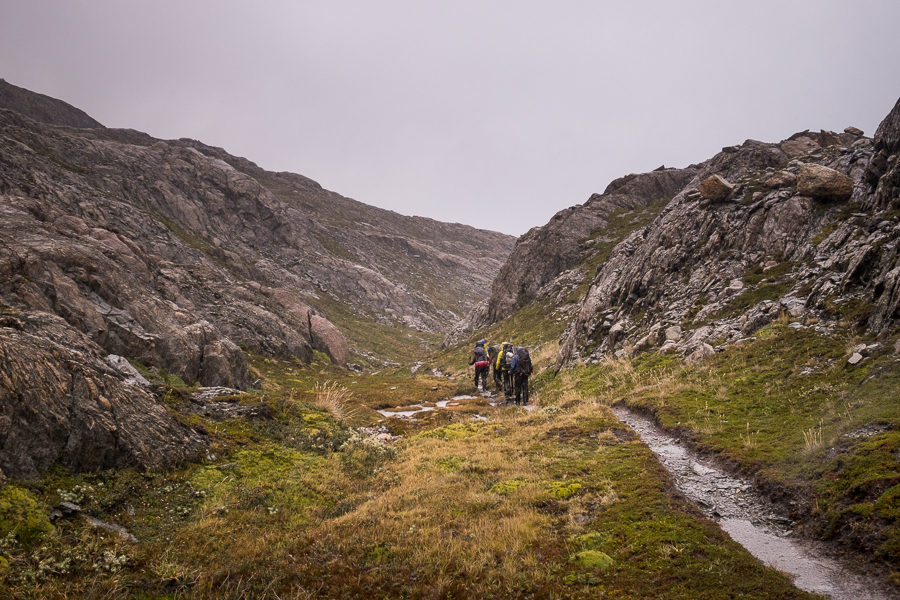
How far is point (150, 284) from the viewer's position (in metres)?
27.9

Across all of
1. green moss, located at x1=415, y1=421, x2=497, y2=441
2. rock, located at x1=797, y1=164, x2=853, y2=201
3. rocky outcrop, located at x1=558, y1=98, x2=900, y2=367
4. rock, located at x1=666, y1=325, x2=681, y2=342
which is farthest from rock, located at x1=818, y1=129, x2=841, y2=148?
green moss, located at x1=415, y1=421, x2=497, y2=441

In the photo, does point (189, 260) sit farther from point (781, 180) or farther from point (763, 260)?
point (781, 180)

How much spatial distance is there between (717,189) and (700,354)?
16593mm

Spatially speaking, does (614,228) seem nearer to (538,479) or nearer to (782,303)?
(782,303)

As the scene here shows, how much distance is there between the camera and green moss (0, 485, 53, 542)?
19.2 ft

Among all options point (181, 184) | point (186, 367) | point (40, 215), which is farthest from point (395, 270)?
point (186, 367)

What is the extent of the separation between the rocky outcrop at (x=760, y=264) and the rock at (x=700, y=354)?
63 mm

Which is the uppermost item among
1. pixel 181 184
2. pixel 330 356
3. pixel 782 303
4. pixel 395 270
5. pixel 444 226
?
pixel 444 226

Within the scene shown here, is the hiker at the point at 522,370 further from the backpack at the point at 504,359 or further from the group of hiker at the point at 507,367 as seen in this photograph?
the backpack at the point at 504,359

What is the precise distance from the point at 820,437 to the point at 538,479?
6274 mm

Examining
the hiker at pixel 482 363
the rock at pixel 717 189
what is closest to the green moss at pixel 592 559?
the hiker at pixel 482 363

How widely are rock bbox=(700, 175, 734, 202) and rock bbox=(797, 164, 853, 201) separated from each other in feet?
17.1

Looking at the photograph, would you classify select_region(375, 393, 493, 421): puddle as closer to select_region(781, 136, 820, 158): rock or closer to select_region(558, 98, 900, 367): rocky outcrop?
select_region(558, 98, 900, 367): rocky outcrop

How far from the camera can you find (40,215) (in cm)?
2725
